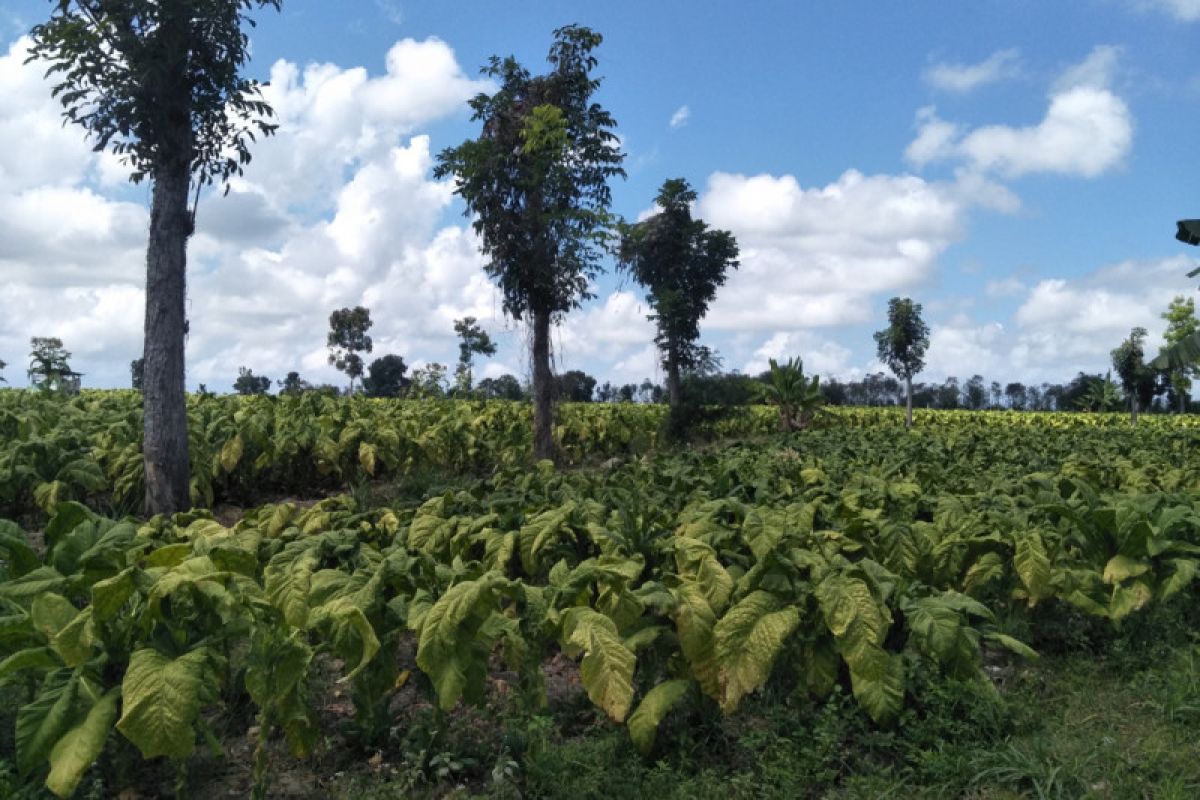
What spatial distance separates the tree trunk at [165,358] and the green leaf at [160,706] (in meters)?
6.24

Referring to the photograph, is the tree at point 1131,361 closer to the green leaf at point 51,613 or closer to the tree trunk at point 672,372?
the tree trunk at point 672,372

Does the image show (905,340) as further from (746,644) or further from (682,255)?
(746,644)

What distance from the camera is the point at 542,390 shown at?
51.7 ft

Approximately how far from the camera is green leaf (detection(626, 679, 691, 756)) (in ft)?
10.1

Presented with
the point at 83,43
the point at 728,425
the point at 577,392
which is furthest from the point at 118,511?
→ the point at 577,392

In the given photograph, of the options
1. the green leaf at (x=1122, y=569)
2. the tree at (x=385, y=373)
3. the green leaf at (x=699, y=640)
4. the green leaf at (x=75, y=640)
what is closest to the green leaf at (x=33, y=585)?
the green leaf at (x=75, y=640)

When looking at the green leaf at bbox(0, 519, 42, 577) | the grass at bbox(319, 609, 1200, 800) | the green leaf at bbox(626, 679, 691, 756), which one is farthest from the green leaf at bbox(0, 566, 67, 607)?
the green leaf at bbox(626, 679, 691, 756)

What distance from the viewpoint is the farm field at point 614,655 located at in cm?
289

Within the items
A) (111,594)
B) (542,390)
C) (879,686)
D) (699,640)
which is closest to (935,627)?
(879,686)

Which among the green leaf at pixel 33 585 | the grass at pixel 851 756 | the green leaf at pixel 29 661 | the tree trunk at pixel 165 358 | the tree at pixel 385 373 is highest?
the tree at pixel 385 373

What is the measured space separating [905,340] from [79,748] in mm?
41098

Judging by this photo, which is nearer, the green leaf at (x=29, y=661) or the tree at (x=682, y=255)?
the green leaf at (x=29, y=661)

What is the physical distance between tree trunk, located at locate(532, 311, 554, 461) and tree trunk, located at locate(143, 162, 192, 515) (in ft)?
24.9

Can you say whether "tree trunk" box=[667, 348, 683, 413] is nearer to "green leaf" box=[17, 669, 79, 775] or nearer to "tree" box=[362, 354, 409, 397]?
"green leaf" box=[17, 669, 79, 775]
